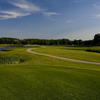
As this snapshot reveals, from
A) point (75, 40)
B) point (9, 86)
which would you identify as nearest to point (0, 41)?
point (75, 40)

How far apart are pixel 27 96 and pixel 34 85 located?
3.03 feet

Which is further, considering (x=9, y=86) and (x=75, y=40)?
(x=75, y=40)

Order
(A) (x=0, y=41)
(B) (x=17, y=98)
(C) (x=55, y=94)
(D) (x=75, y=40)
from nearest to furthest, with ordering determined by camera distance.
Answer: (B) (x=17, y=98), (C) (x=55, y=94), (D) (x=75, y=40), (A) (x=0, y=41)

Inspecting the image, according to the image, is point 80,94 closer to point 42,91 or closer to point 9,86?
point 42,91

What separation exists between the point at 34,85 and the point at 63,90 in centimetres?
148

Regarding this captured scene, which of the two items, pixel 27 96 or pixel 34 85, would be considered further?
pixel 34 85

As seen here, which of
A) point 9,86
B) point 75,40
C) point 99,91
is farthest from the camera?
point 75,40

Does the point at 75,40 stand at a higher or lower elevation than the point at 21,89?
higher

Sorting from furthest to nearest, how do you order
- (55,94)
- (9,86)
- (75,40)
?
(75,40) < (9,86) < (55,94)

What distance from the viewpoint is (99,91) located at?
3.96 m

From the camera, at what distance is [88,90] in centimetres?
406

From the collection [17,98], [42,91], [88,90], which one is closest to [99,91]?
[88,90]

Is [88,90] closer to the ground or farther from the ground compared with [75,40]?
closer to the ground

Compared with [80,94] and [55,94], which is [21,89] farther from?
[80,94]
